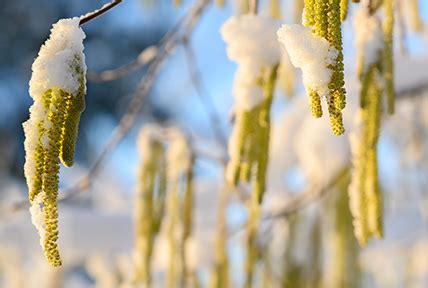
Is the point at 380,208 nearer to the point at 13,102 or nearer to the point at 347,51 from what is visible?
the point at 347,51

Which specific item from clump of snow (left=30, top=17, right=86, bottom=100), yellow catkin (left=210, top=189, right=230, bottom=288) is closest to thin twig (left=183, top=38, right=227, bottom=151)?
yellow catkin (left=210, top=189, right=230, bottom=288)

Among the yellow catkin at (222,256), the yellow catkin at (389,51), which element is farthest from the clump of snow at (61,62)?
the yellow catkin at (222,256)

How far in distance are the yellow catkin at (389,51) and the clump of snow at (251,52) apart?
0.08m

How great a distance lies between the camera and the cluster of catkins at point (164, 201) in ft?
2.79

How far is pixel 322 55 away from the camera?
1.23 feet

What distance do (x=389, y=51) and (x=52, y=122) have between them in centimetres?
26

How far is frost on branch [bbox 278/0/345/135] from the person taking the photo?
349 mm

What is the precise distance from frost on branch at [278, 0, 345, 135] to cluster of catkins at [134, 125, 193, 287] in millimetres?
461

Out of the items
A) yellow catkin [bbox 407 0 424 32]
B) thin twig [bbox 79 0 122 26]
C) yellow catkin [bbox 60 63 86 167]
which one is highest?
thin twig [bbox 79 0 122 26]

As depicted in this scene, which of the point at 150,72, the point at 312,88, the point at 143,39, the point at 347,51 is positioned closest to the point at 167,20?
the point at 143,39

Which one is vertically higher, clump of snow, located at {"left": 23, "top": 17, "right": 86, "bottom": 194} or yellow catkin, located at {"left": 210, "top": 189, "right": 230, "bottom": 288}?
clump of snow, located at {"left": 23, "top": 17, "right": 86, "bottom": 194}

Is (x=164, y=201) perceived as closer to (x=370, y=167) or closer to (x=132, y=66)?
(x=132, y=66)

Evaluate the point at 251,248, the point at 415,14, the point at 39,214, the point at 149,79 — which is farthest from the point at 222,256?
the point at 39,214

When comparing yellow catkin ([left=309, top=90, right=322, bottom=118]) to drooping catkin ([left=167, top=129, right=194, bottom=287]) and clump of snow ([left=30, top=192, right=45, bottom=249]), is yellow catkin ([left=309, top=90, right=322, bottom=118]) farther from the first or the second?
drooping catkin ([left=167, top=129, right=194, bottom=287])
